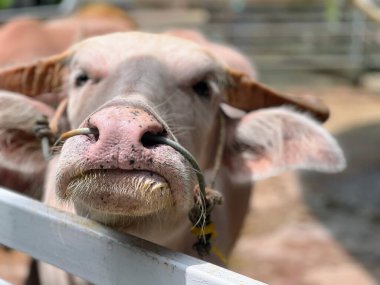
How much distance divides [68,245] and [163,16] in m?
8.64

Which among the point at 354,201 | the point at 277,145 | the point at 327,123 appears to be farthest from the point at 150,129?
the point at 327,123

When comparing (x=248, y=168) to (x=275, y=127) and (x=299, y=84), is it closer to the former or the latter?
(x=275, y=127)

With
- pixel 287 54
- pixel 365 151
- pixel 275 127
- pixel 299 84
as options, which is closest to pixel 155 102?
pixel 275 127

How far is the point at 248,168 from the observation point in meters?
2.33

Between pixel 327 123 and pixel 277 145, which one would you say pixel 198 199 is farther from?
pixel 327 123

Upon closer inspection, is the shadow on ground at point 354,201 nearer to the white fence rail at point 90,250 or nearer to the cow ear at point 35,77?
the cow ear at point 35,77

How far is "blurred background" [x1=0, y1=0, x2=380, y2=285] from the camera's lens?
3967mm

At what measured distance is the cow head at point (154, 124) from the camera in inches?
55.7

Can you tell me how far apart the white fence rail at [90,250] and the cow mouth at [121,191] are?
57 millimetres

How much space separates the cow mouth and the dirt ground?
238 centimetres

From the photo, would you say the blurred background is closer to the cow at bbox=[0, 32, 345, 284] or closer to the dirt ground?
the dirt ground

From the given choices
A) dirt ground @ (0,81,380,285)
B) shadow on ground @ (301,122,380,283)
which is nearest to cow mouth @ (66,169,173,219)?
dirt ground @ (0,81,380,285)

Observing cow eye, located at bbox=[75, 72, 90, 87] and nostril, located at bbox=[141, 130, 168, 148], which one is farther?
cow eye, located at bbox=[75, 72, 90, 87]

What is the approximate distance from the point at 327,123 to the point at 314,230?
246cm
